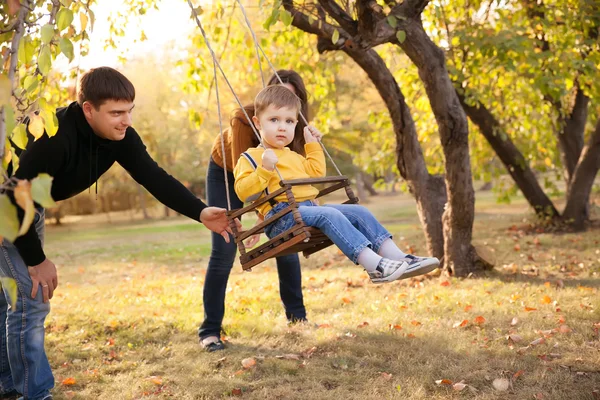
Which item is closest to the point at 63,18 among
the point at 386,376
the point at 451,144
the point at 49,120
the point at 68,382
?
the point at 49,120

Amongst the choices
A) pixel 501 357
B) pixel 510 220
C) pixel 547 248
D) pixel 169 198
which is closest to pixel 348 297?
pixel 501 357

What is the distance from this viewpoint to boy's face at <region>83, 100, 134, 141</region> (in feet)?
10.4

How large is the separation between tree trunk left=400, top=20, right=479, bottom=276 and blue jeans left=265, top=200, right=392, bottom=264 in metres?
2.43

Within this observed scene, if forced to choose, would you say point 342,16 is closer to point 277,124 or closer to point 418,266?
point 277,124

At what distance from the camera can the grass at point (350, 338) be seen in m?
3.49

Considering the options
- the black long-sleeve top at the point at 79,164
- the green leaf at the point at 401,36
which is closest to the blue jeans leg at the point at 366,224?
the black long-sleeve top at the point at 79,164

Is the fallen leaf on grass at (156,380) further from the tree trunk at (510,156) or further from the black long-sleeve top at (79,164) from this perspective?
the tree trunk at (510,156)

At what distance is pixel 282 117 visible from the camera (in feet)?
11.5

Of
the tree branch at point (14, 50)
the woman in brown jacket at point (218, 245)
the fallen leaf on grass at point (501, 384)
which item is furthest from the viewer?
the woman in brown jacket at point (218, 245)

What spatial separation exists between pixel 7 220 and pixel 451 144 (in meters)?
5.02

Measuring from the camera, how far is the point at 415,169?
21.8 ft

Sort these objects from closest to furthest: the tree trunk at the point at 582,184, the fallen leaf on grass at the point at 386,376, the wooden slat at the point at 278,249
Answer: the wooden slat at the point at 278,249, the fallen leaf on grass at the point at 386,376, the tree trunk at the point at 582,184

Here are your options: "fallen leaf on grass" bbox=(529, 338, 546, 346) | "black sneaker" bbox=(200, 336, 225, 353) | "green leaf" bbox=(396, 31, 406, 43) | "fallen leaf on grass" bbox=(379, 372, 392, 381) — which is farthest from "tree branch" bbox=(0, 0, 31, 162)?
"fallen leaf on grass" bbox=(529, 338, 546, 346)

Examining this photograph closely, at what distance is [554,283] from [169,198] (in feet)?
13.2
